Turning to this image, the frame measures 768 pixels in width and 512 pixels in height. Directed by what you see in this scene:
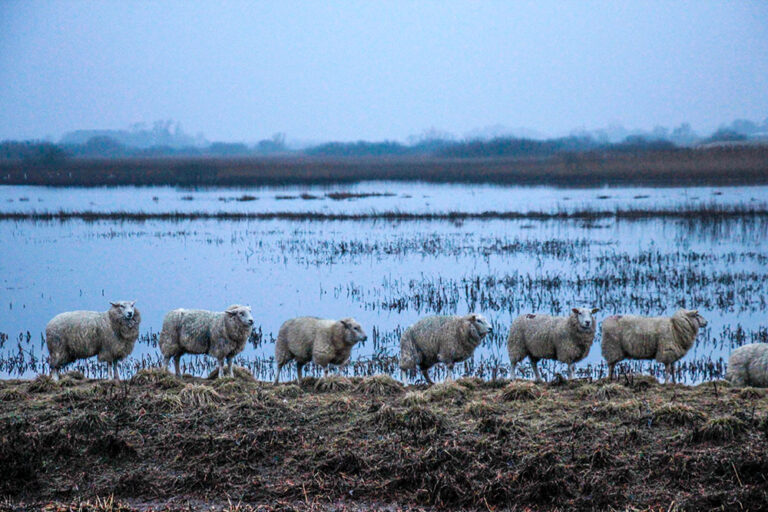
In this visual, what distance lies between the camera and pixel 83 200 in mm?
67938

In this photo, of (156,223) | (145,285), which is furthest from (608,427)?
(156,223)

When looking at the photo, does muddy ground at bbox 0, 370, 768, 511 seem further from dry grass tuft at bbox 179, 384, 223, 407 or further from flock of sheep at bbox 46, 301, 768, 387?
flock of sheep at bbox 46, 301, 768, 387

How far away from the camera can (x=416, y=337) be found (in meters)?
13.4

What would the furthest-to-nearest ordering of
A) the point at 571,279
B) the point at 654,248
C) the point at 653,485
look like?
1. the point at 654,248
2. the point at 571,279
3. the point at 653,485

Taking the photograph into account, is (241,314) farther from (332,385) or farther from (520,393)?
(520,393)

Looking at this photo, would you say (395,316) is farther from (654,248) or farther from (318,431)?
(654,248)

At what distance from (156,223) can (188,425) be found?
40142 mm

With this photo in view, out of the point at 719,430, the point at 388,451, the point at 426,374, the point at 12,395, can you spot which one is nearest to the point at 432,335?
the point at 426,374

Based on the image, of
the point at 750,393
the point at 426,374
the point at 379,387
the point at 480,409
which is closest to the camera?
the point at 480,409

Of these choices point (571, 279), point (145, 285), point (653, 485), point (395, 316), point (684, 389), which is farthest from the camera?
point (145, 285)

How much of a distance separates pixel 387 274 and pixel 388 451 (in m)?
19.5

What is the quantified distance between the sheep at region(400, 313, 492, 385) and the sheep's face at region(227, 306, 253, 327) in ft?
9.10

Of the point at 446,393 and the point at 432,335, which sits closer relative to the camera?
the point at 446,393

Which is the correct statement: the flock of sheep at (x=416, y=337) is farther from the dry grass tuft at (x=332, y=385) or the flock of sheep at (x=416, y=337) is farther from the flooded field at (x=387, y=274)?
the flooded field at (x=387, y=274)
